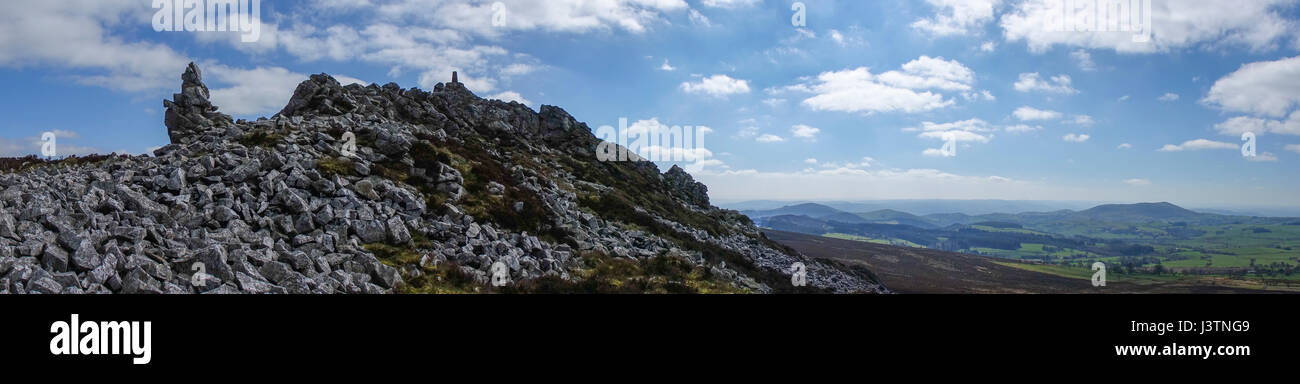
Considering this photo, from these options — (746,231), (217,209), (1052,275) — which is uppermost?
(217,209)

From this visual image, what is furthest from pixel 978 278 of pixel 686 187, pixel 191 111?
pixel 191 111

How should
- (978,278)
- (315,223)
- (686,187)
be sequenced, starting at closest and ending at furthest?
(315,223), (686,187), (978,278)

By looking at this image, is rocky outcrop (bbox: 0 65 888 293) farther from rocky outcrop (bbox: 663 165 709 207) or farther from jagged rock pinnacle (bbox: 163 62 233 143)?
rocky outcrop (bbox: 663 165 709 207)

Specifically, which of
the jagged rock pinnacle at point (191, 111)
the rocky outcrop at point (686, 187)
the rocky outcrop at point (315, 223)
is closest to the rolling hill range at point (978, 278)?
the rocky outcrop at point (686, 187)

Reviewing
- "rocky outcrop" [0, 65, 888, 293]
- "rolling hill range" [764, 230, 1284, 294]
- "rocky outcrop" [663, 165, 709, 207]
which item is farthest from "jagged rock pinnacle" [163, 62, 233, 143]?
"rolling hill range" [764, 230, 1284, 294]

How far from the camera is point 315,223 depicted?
66.8 ft

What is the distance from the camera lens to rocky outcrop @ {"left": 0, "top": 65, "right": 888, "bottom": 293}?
14109 mm

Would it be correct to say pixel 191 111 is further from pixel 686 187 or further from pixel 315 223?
pixel 686 187

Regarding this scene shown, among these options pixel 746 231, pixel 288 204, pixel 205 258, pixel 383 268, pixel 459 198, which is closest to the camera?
pixel 205 258

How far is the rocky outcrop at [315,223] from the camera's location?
1411 centimetres

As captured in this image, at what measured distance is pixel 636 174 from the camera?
255ft
